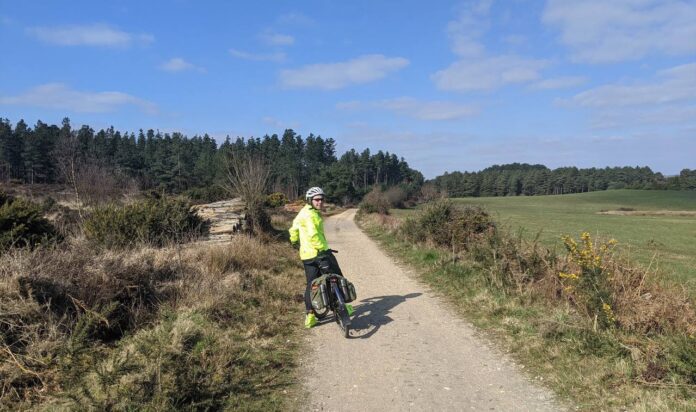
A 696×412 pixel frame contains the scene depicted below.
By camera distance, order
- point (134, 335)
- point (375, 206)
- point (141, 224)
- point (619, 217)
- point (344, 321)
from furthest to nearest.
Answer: point (619, 217) < point (375, 206) < point (141, 224) < point (344, 321) < point (134, 335)

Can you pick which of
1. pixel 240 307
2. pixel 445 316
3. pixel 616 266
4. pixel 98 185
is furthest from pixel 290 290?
pixel 98 185

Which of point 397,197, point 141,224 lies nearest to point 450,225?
point 141,224

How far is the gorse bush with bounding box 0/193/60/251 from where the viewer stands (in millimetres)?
7281

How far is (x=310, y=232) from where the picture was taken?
259 inches

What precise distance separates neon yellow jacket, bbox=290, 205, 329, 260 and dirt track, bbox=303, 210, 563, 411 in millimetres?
1224

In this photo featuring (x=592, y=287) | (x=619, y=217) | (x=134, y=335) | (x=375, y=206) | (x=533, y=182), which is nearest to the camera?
(x=134, y=335)

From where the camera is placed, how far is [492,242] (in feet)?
31.6

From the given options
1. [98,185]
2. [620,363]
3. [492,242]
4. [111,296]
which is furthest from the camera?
[98,185]

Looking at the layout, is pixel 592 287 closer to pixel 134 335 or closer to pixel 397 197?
pixel 134 335

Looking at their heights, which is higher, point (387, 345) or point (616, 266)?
point (616, 266)

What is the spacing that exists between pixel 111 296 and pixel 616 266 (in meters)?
7.69

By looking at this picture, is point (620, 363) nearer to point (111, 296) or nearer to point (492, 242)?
point (492, 242)

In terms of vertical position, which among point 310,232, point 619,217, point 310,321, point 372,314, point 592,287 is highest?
point 310,232

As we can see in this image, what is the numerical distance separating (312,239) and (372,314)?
1.90 m
